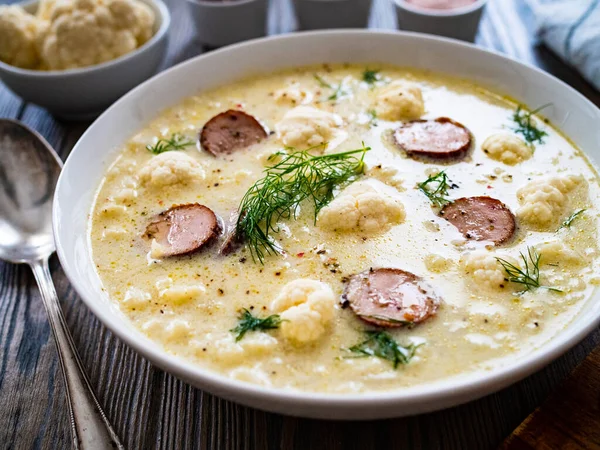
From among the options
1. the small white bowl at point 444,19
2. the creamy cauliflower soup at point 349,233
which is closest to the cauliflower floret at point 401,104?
the creamy cauliflower soup at point 349,233

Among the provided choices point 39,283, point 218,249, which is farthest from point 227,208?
point 39,283

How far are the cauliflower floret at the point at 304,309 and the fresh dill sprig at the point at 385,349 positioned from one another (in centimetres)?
17

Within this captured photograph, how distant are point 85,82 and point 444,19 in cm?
263

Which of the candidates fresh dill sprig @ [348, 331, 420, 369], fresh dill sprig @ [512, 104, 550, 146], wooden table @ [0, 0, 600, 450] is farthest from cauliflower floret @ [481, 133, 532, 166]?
fresh dill sprig @ [348, 331, 420, 369]

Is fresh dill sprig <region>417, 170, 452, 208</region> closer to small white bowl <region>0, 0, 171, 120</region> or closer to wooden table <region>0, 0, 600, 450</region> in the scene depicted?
wooden table <region>0, 0, 600, 450</region>

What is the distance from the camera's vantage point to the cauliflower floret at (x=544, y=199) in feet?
10.3

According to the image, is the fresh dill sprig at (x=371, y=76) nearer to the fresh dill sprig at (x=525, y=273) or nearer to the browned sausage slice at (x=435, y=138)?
the browned sausage slice at (x=435, y=138)

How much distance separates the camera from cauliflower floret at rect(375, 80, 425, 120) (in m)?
3.89

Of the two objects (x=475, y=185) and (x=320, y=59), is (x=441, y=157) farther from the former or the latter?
(x=320, y=59)

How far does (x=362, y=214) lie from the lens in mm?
3180

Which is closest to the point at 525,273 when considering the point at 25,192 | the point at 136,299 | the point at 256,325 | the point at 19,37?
the point at 256,325

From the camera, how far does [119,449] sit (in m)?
2.64

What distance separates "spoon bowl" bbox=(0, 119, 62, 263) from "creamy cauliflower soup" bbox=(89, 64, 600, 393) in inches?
20.7

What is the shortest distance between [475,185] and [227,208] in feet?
4.19
